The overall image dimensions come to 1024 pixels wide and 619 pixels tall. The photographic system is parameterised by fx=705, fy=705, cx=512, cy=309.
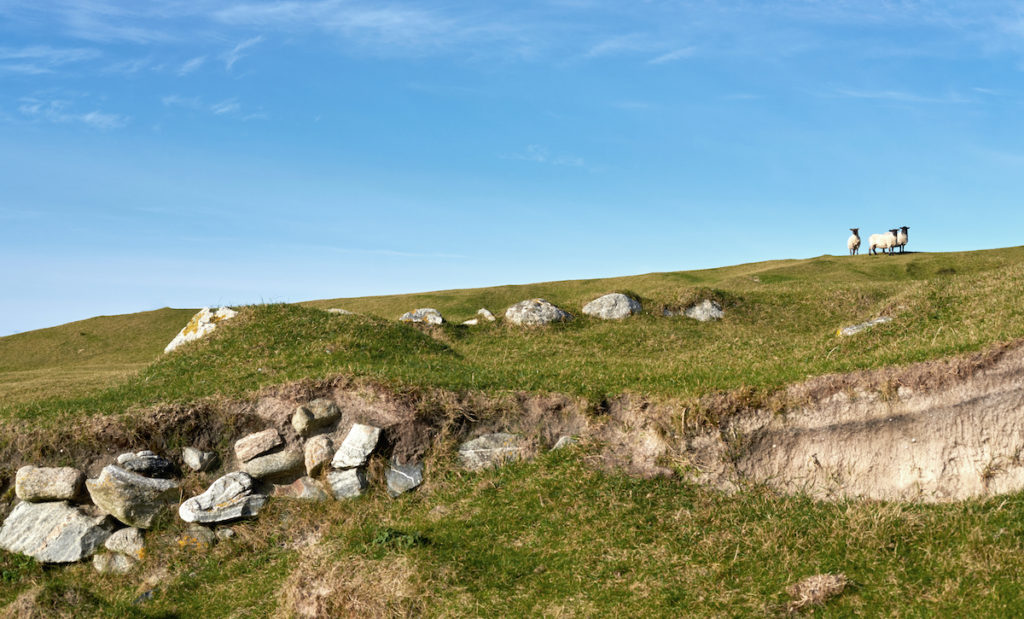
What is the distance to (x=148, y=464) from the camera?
50.5 ft

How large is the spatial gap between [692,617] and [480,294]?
4026 centimetres

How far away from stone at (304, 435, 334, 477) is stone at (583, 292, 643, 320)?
16.5 metres

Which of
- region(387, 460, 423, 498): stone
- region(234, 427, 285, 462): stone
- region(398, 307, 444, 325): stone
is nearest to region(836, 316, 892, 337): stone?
region(387, 460, 423, 498): stone

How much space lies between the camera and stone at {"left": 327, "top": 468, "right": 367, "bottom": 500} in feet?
48.3

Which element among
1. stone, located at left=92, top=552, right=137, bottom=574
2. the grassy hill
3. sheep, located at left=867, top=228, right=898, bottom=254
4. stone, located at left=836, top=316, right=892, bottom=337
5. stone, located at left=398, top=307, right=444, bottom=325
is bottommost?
stone, located at left=92, top=552, right=137, bottom=574

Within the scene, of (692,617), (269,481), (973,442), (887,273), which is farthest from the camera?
(887,273)

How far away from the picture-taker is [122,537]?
47.5ft

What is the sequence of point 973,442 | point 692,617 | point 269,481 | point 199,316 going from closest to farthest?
point 692,617 < point 973,442 < point 269,481 < point 199,316

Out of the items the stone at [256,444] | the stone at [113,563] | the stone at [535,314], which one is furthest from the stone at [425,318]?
the stone at [113,563]

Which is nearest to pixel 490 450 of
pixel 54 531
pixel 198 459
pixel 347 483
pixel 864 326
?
pixel 347 483

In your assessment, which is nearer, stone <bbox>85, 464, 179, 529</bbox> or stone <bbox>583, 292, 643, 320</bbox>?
stone <bbox>85, 464, 179, 529</bbox>

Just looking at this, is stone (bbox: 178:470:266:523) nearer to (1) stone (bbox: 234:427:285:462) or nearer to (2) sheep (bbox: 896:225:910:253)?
(1) stone (bbox: 234:427:285:462)

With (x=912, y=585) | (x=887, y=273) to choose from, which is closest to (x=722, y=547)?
(x=912, y=585)

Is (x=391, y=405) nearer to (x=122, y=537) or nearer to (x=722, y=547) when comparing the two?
(x=122, y=537)
